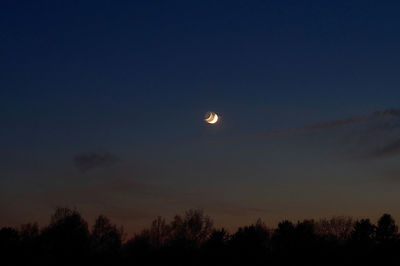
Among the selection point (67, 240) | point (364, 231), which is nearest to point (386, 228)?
point (364, 231)

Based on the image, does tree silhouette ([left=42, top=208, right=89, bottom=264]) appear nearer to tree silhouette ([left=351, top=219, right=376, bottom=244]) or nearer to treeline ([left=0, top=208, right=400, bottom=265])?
treeline ([left=0, top=208, right=400, bottom=265])

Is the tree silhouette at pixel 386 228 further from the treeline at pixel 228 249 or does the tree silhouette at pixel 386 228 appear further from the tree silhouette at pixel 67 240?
the tree silhouette at pixel 67 240

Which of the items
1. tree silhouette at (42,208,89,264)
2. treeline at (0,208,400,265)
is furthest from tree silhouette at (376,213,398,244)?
tree silhouette at (42,208,89,264)

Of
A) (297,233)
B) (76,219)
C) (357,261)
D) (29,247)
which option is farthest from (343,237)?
(29,247)

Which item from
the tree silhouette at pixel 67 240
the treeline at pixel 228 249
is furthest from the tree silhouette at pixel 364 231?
the tree silhouette at pixel 67 240

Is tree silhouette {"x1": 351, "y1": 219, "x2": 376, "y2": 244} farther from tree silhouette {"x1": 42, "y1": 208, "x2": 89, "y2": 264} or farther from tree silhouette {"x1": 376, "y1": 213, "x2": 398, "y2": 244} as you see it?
tree silhouette {"x1": 42, "y1": 208, "x2": 89, "y2": 264}

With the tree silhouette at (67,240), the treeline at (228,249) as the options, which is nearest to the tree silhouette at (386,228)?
the treeline at (228,249)

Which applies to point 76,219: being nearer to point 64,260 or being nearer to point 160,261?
point 64,260

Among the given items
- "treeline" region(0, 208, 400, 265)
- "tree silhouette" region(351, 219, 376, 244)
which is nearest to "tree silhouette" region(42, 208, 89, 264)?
"treeline" region(0, 208, 400, 265)

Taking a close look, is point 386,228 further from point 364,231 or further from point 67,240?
point 67,240

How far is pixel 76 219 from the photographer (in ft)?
340

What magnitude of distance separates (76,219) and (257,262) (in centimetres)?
3854

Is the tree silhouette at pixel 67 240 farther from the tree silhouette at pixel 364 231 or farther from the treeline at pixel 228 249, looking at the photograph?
the tree silhouette at pixel 364 231

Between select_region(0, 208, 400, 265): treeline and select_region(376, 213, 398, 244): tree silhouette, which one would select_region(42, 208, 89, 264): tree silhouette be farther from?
select_region(376, 213, 398, 244): tree silhouette
